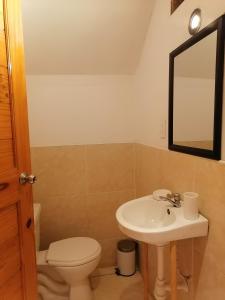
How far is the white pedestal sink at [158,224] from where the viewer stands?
3.49 feet

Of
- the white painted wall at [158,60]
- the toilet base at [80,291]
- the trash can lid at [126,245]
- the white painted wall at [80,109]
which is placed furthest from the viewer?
the trash can lid at [126,245]

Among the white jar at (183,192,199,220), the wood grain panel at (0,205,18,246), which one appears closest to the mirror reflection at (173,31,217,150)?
the white jar at (183,192,199,220)

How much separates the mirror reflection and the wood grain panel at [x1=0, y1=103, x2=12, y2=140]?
0.91m

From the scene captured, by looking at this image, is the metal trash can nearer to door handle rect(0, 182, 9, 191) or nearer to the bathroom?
the bathroom

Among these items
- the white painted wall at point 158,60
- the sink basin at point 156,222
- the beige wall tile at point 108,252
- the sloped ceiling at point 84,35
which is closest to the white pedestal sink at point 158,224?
the sink basin at point 156,222

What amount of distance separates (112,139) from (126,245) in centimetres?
105

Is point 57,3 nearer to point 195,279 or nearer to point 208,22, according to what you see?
point 208,22

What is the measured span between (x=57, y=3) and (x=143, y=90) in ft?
2.93

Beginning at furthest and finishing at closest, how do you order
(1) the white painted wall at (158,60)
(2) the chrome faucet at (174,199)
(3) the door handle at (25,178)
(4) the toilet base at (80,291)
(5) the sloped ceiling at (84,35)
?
(4) the toilet base at (80,291), (5) the sloped ceiling at (84,35), (2) the chrome faucet at (174,199), (1) the white painted wall at (158,60), (3) the door handle at (25,178)

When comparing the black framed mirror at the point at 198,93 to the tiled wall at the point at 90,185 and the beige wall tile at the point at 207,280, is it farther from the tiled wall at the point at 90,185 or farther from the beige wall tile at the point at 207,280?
the beige wall tile at the point at 207,280

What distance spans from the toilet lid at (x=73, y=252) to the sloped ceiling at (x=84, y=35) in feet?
4.86

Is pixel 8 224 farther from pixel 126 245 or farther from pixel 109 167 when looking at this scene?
pixel 126 245

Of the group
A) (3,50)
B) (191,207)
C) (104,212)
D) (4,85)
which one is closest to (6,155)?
(4,85)

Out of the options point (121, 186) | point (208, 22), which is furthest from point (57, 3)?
point (121, 186)
